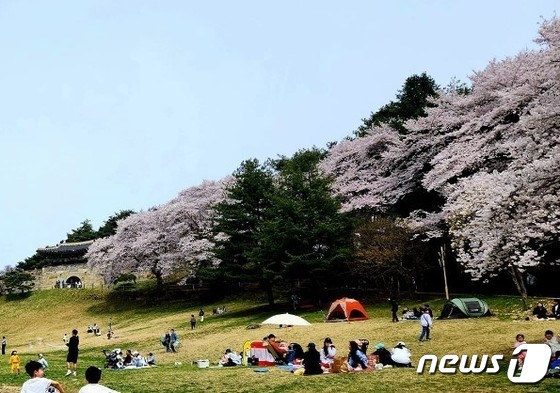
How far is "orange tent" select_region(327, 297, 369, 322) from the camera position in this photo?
3616 centimetres

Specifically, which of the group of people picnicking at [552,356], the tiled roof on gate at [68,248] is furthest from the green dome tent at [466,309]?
the tiled roof on gate at [68,248]

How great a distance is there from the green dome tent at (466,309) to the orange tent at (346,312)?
6278mm

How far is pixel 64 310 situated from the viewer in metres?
69.2

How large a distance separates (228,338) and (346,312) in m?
7.43

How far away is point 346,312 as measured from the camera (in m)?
36.1

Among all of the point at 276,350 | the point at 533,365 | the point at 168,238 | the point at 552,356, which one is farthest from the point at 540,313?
the point at 168,238

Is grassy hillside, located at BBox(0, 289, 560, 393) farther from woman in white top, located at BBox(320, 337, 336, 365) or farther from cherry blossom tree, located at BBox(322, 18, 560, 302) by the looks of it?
cherry blossom tree, located at BBox(322, 18, 560, 302)

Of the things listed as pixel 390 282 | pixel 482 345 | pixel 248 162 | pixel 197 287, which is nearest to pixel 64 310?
pixel 197 287

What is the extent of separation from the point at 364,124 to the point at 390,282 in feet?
77.1

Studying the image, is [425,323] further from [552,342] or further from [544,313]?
[552,342]

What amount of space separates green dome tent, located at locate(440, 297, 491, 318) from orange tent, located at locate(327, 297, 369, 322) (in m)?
6.28

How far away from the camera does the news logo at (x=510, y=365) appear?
47.8 ft

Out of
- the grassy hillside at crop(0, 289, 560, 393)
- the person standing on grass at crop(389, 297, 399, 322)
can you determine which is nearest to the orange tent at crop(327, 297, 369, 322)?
the grassy hillside at crop(0, 289, 560, 393)

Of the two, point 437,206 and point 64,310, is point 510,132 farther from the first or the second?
point 64,310
